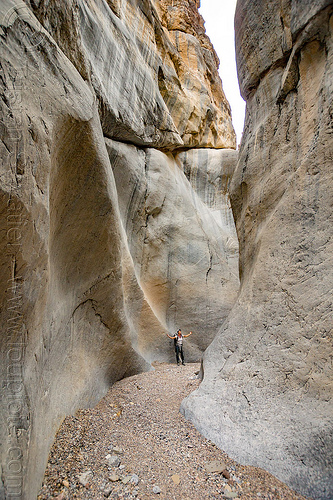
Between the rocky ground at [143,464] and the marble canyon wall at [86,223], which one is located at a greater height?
the marble canyon wall at [86,223]

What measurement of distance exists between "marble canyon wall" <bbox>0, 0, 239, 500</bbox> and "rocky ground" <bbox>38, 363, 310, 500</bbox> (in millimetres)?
287

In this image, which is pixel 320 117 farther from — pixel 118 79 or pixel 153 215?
pixel 153 215

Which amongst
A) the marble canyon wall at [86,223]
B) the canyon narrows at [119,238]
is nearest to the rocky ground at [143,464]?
the canyon narrows at [119,238]

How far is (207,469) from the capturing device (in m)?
2.96

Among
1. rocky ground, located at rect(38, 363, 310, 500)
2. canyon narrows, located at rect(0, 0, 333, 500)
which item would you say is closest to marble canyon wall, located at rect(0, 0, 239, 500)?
canyon narrows, located at rect(0, 0, 333, 500)

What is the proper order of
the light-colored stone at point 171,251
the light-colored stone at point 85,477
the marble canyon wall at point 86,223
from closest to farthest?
the marble canyon wall at point 86,223
the light-colored stone at point 85,477
the light-colored stone at point 171,251

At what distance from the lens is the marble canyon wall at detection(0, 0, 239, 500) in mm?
2594

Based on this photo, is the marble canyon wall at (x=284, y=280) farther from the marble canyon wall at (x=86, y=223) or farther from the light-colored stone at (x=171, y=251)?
the light-colored stone at (x=171, y=251)

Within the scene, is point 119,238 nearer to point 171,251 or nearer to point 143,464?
point 143,464

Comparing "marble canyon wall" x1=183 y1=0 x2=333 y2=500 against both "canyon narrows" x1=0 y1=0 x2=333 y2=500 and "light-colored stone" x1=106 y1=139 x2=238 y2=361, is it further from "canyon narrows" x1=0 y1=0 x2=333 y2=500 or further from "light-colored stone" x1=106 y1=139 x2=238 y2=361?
"light-colored stone" x1=106 y1=139 x2=238 y2=361

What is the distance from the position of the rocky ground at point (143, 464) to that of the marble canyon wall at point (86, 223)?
287mm

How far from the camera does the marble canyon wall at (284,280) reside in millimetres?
2988

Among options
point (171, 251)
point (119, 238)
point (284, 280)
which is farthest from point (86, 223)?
point (171, 251)

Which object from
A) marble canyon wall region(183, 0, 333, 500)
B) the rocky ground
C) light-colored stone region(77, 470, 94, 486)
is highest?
marble canyon wall region(183, 0, 333, 500)
